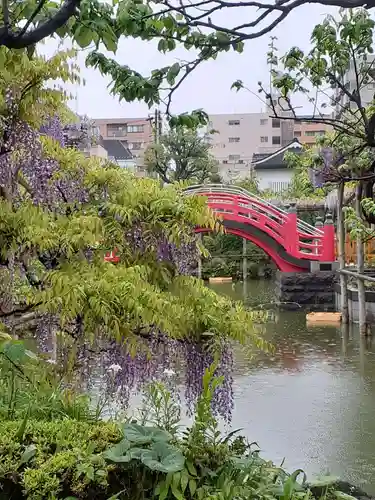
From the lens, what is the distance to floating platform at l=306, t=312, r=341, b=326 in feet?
34.9

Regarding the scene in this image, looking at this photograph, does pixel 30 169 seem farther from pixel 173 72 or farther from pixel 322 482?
pixel 322 482

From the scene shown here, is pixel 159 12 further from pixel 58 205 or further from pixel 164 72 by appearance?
pixel 58 205

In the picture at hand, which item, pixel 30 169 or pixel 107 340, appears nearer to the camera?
pixel 107 340

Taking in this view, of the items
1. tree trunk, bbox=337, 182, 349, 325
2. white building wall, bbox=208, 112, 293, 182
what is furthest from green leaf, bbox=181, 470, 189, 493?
white building wall, bbox=208, 112, 293, 182

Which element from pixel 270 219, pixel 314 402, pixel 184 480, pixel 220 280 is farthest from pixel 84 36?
pixel 220 280

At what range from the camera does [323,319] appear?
10875mm

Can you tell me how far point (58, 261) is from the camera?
9.37 feet

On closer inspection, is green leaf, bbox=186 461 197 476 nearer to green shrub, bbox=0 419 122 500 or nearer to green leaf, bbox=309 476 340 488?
green shrub, bbox=0 419 122 500

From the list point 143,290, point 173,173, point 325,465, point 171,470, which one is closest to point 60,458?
point 171,470

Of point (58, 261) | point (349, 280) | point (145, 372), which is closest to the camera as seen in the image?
point (58, 261)

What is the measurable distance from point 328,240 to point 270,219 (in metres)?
1.33

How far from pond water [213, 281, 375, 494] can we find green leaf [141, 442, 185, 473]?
8.27 feet

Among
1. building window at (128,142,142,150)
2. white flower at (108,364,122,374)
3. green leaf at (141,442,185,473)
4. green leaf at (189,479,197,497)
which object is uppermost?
building window at (128,142,142,150)

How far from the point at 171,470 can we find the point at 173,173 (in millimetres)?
18541
